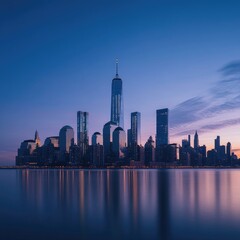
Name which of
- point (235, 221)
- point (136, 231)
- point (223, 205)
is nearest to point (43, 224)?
point (136, 231)

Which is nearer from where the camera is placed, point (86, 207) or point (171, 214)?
point (171, 214)

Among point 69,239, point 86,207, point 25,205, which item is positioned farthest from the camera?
point 25,205

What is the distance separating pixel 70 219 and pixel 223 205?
76.7ft

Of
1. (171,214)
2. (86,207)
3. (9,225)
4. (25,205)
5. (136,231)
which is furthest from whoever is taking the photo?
(25,205)

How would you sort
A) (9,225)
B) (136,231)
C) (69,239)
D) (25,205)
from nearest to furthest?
(69,239) → (136,231) → (9,225) → (25,205)

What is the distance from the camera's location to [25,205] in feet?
148

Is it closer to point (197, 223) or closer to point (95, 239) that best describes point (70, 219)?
point (95, 239)

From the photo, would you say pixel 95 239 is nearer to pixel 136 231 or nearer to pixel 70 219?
pixel 136 231

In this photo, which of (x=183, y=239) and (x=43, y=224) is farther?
(x=43, y=224)

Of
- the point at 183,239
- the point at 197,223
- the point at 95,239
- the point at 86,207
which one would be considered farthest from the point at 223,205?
the point at 95,239

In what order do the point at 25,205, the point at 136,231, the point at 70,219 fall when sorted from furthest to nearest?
1. the point at 25,205
2. the point at 70,219
3. the point at 136,231

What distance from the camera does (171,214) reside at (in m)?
37.5

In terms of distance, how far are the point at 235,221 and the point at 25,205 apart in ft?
91.4

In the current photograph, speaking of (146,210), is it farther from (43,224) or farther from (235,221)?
(43,224)
